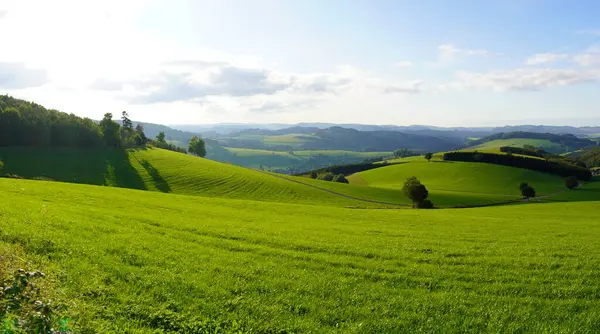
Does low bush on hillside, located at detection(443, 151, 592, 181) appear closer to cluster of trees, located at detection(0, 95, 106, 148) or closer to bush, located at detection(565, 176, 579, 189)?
bush, located at detection(565, 176, 579, 189)

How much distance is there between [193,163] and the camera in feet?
346

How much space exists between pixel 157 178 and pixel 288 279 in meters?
78.4

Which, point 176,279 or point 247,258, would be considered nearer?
point 176,279

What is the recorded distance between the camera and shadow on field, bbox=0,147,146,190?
7562 cm

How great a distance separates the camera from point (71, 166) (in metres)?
84.2

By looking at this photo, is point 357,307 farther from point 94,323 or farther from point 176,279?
point 94,323

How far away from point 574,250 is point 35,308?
25397mm

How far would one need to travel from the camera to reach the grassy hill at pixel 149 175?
77062mm

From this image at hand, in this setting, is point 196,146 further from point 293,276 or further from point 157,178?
point 293,276

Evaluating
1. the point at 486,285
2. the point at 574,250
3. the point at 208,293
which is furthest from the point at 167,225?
the point at 574,250

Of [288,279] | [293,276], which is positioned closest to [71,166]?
[293,276]

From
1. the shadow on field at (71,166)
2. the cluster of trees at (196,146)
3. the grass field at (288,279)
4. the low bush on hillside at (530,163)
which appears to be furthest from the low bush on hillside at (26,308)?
the low bush on hillside at (530,163)

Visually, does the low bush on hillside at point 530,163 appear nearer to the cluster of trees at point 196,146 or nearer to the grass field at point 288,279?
the cluster of trees at point 196,146

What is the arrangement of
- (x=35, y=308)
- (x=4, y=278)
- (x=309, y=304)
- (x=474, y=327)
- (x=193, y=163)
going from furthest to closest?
(x=193, y=163), (x=309, y=304), (x=474, y=327), (x=4, y=278), (x=35, y=308)
